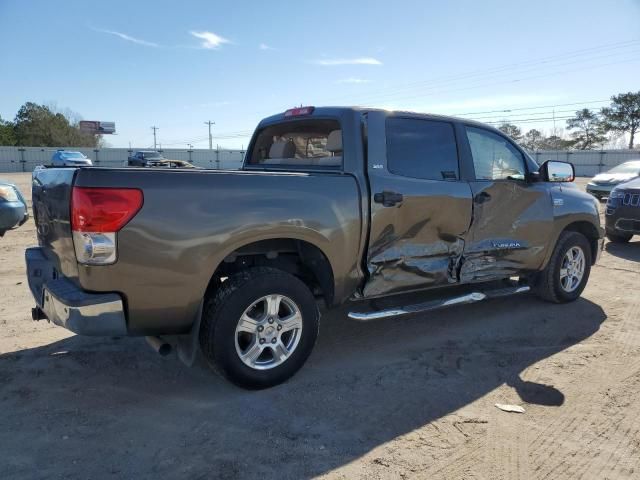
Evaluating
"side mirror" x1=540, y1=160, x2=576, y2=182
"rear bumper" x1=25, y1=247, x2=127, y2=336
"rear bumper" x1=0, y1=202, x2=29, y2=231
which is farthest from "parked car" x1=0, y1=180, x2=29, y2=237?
"side mirror" x1=540, y1=160, x2=576, y2=182

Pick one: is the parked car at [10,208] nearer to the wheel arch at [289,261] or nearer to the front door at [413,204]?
the wheel arch at [289,261]

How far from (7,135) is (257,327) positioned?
241 feet

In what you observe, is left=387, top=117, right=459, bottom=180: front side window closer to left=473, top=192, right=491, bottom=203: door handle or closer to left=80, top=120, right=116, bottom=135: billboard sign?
left=473, top=192, right=491, bottom=203: door handle

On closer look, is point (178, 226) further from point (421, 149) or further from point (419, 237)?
point (421, 149)

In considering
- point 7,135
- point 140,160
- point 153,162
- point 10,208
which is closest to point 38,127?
point 7,135

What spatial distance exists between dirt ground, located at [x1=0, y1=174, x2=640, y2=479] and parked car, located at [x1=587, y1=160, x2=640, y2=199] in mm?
12916

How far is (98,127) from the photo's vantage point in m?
94.7

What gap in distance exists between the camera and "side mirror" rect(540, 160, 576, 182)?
492cm

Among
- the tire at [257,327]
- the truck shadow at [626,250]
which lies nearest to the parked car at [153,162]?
the tire at [257,327]

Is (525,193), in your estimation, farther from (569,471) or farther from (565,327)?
(569,471)

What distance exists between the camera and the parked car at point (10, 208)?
266 inches

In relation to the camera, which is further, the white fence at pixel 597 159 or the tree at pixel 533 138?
the tree at pixel 533 138

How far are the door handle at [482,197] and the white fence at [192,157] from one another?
36.9m

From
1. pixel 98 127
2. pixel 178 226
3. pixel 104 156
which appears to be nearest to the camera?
pixel 178 226
